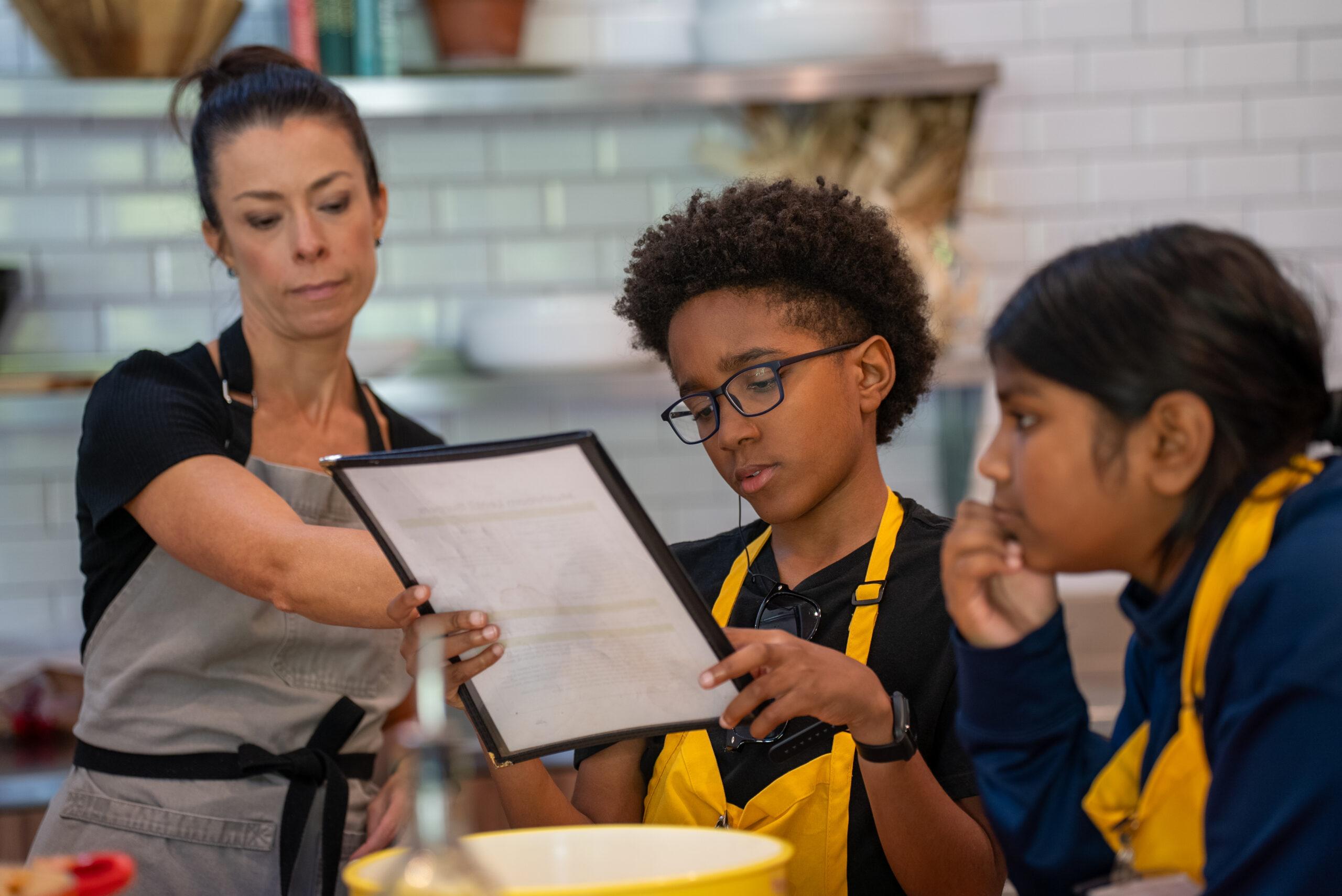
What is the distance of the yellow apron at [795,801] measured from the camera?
1.30 m

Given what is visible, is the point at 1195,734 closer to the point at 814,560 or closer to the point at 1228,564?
the point at 1228,564

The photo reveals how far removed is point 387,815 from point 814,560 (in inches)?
25.1

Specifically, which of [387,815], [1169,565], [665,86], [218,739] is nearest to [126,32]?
[665,86]

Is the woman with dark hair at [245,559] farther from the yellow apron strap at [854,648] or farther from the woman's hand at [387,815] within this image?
the yellow apron strap at [854,648]

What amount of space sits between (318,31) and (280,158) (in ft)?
4.08

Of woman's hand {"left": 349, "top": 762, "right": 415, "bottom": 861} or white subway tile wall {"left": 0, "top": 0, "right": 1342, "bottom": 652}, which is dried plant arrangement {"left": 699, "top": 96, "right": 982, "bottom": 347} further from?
woman's hand {"left": 349, "top": 762, "right": 415, "bottom": 861}

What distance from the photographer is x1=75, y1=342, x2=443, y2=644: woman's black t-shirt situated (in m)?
1.57

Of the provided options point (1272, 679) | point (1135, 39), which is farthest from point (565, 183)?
point (1272, 679)

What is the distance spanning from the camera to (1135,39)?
322 centimetres

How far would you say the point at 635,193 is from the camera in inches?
128

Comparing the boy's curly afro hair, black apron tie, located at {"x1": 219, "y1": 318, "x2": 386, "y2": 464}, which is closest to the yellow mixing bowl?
the boy's curly afro hair

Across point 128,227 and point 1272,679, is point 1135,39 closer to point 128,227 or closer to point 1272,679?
A: point 128,227

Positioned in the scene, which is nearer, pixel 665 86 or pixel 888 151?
pixel 665 86

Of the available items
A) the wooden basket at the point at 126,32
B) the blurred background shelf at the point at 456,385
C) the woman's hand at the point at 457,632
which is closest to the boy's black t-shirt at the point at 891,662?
the woman's hand at the point at 457,632
